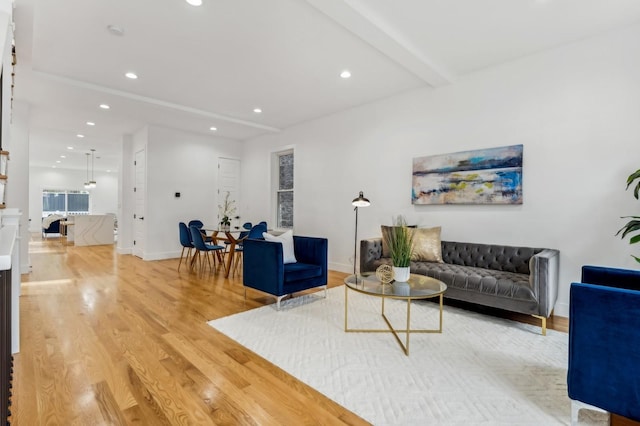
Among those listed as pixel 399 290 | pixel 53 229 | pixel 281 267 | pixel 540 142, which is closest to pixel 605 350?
pixel 399 290

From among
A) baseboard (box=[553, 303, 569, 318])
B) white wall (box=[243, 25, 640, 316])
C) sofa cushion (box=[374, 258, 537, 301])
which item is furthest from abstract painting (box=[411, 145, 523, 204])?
baseboard (box=[553, 303, 569, 318])

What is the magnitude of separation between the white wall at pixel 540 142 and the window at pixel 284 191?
2.03m

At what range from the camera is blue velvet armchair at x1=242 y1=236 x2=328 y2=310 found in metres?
3.47

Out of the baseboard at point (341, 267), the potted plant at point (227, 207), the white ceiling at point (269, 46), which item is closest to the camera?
the white ceiling at point (269, 46)

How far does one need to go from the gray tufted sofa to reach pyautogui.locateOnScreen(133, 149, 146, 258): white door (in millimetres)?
5231

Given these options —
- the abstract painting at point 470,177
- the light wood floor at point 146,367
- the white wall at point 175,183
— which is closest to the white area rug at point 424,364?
the light wood floor at point 146,367

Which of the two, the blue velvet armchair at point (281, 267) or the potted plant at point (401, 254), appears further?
the blue velvet armchair at point (281, 267)

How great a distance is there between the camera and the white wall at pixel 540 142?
125 inches

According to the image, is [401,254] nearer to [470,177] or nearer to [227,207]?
[470,177]

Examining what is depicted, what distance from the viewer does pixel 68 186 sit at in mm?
13852

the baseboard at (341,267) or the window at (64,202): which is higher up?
the window at (64,202)

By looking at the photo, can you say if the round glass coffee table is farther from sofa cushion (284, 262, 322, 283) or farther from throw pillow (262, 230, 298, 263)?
throw pillow (262, 230, 298, 263)

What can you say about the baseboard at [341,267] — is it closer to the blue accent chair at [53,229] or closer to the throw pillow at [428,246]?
the throw pillow at [428,246]

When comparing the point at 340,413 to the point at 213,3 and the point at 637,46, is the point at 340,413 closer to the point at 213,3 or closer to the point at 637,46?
the point at 213,3
